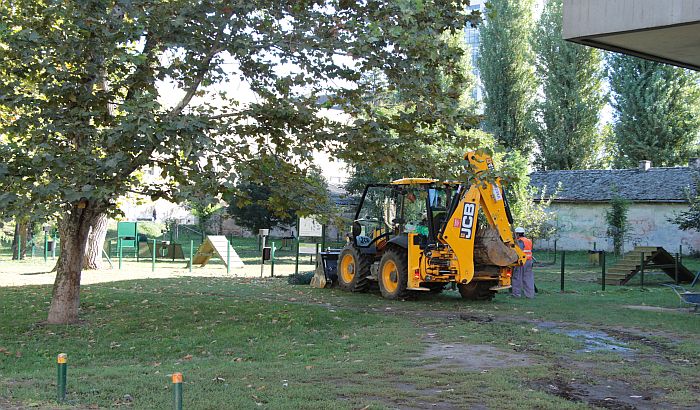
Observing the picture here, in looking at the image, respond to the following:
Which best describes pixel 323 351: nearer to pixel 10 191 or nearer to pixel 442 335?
pixel 442 335

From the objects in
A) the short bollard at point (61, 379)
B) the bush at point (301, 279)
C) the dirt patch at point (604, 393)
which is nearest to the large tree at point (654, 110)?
the bush at point (301, 279)

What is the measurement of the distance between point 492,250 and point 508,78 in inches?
Result: 1482

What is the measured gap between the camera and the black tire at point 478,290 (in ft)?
61.6

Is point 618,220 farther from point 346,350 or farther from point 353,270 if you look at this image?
point 346,350

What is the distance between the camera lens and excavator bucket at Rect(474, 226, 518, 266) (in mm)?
17469

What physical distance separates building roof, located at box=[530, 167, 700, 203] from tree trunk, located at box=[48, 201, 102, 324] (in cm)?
3109

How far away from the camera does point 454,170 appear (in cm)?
1388

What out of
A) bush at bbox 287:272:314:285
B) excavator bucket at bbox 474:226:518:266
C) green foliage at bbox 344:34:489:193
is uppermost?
green foliage at bbox 344:34:489:193

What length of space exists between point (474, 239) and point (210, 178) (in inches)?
319

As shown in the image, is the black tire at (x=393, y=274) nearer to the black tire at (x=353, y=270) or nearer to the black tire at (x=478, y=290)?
the black tire at (x=353, y=270)

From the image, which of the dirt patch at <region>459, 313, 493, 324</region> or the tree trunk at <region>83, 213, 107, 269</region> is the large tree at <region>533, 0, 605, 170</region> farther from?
the dirt patch at <region>459, 313, 493, 324</region>

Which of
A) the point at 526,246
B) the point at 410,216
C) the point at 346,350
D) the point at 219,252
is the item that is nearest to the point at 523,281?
the point at 526,246

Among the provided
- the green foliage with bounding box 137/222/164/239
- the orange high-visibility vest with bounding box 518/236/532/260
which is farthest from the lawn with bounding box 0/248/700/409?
the green foliage with bounding box 137/222/164/239

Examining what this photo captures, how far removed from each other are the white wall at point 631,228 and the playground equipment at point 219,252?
66.4ft
